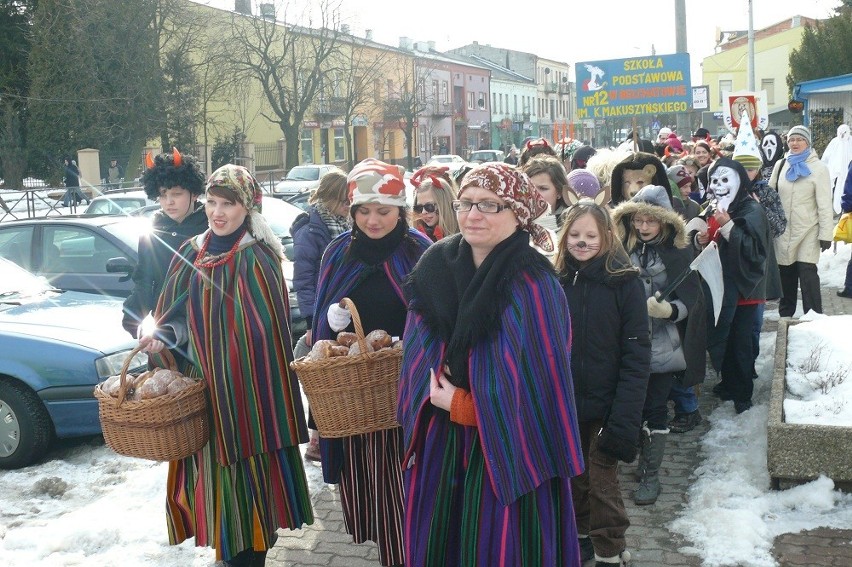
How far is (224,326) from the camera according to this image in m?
4.31

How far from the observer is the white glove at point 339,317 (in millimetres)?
4246

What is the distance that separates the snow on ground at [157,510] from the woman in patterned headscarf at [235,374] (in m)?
0.48

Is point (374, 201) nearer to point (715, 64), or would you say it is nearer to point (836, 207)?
point (836, 207)

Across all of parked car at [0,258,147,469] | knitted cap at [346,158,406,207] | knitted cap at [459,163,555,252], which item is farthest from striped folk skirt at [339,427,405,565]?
parked car at [0,258,147,469]

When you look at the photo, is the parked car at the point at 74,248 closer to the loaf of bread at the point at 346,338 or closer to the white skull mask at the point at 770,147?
the loaf of bread at the point at 346,338

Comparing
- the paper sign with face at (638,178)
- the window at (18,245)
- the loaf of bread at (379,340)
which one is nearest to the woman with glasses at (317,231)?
the paper sign with face at (638,178)

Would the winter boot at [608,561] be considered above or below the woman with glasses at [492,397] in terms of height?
below

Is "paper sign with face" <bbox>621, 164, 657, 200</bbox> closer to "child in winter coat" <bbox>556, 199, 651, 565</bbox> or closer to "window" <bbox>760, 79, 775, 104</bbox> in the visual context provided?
"child in winter coat" <bbox>556, 199, 651, 565</bbox>

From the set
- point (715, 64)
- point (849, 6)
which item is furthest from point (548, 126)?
point (849, 6)

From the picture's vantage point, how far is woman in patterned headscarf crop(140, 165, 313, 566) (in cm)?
429

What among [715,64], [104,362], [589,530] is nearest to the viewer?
[589,530]

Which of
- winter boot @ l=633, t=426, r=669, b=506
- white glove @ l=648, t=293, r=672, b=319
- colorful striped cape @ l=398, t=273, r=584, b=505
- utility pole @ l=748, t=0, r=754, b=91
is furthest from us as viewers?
utility pole @ l=748, t=0, r=754, b=91

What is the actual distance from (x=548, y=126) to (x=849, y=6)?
65.4 meters

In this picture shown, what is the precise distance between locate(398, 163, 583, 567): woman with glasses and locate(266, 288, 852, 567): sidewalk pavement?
156cm
